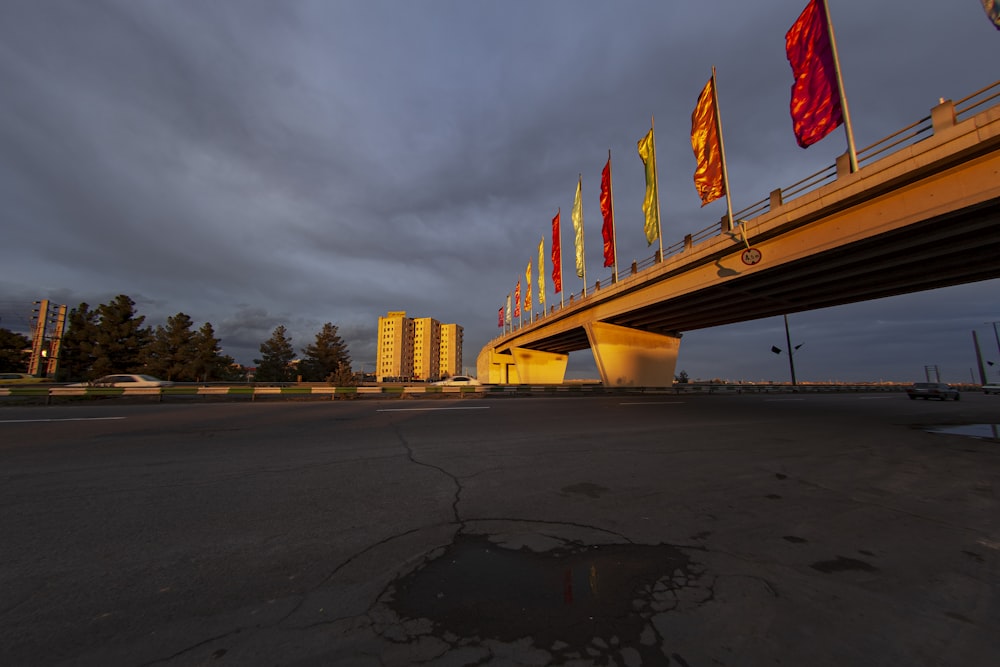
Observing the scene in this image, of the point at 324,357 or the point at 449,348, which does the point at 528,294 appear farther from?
the point at 449,348

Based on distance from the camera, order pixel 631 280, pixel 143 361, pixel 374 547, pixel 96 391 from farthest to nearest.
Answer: pixel 143 361 → pixel 631 280 → pixel 96 391 → pixel 374 547

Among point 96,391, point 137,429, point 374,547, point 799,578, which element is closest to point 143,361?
point 96,391

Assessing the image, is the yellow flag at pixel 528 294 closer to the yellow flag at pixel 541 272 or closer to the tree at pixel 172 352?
the yellow flag at pixel 541 272

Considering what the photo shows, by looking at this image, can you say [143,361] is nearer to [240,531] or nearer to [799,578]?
[240,531]

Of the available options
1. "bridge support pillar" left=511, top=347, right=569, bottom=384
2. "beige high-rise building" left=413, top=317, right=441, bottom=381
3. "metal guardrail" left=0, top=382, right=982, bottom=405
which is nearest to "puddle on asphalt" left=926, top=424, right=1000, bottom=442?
"metal guardrail" left=0, top=382, right=982, bottom=405

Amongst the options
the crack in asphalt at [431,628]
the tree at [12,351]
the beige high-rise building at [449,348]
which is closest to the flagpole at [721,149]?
the crack in asphalt at [431,628]

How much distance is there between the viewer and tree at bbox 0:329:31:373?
4106 cm

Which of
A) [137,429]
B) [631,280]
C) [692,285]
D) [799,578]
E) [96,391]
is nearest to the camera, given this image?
[799,578]

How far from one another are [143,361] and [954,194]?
181 feet

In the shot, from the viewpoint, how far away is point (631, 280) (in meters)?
24.9

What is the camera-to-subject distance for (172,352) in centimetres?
3953

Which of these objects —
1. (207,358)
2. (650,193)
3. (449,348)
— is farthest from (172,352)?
(449,348)

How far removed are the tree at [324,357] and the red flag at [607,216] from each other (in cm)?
3720

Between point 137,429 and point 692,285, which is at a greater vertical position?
point 692,285
